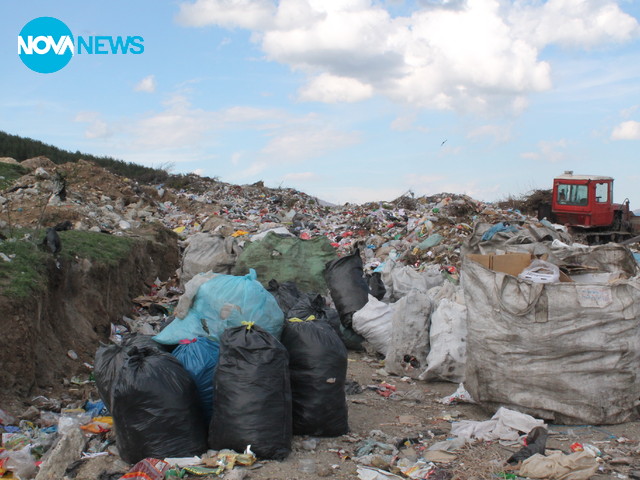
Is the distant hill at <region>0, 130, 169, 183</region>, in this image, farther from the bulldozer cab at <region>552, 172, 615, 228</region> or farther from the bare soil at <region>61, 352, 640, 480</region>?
the bare soil at <region>61, 352, 640, 480</region>

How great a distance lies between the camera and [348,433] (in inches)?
151

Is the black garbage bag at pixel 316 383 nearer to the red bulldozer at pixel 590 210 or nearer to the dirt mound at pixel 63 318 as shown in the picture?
the dirt mound at pixel 63 318

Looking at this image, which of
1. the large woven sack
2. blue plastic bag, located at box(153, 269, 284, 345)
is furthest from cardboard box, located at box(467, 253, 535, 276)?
blue plastic bag, located at box(153, 269, 284, 345)

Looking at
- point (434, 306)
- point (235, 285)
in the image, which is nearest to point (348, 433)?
point (235, 285)

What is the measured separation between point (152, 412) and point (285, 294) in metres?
3.46

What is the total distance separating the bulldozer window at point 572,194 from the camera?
13289 millimetres

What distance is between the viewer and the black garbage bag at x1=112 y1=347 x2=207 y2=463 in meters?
3.20

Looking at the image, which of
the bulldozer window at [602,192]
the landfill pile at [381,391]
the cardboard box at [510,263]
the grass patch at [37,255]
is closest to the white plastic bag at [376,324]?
the landfill pile at [381,391]

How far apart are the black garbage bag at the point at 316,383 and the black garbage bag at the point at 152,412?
26.0 inches

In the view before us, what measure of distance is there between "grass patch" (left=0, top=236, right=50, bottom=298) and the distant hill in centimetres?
1831

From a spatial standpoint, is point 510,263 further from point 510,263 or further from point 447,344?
point 447,344

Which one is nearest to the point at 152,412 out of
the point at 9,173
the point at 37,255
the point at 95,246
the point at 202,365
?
the point at 202,365

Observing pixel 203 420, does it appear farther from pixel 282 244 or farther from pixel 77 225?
pixel 77 225

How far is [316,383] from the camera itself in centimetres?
369
